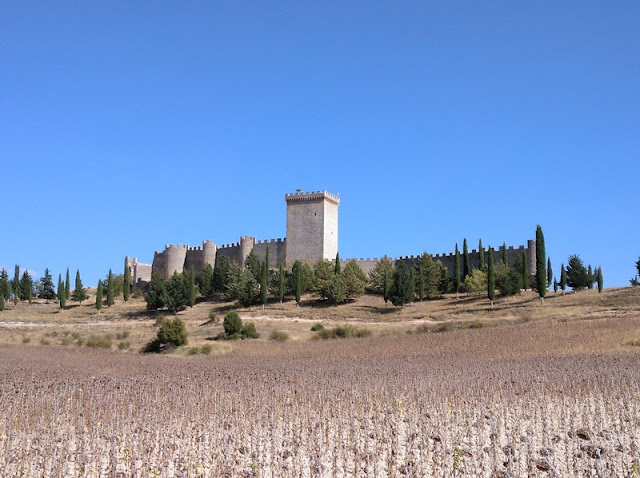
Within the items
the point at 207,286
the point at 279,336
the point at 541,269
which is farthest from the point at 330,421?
the point at 207,286

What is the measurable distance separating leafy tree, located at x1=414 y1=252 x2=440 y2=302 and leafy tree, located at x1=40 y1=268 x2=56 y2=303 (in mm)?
46198

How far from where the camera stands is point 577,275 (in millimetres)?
58938

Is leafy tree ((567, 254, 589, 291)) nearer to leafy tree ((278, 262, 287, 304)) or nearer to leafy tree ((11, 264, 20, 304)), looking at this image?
leafy tree ((278, 262, 287, 304))

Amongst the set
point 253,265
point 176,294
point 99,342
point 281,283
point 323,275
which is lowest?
point 99,342

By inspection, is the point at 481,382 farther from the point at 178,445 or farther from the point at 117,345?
the point at 117,345

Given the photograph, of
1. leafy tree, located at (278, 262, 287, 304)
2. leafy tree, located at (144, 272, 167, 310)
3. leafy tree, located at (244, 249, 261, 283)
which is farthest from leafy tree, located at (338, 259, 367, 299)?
leafy tree, located at (144, 272, 167, 310)

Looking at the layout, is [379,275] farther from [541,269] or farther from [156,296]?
[156,296]

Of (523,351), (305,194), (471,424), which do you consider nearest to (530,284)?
(305,194)

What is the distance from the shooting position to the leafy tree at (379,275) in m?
65.1

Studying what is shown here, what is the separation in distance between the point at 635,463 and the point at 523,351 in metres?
17.6

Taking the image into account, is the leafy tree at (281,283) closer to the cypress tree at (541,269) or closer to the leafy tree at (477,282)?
the leafy tree at (477,282)

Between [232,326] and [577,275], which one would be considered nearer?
[232,326]

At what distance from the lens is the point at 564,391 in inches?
543

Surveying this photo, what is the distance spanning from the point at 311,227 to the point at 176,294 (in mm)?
19975
